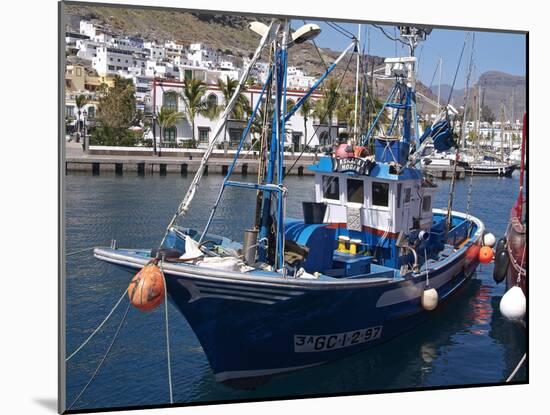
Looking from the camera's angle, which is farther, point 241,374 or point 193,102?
point 193,102

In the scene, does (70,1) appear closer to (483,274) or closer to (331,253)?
(331,253)

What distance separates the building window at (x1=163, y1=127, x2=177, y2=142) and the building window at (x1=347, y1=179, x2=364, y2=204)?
16249 millimetres

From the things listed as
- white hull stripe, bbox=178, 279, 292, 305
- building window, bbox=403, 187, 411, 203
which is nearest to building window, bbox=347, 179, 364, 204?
building window, bbox=403, 187, 411, 203

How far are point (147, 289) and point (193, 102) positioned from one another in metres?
19.3

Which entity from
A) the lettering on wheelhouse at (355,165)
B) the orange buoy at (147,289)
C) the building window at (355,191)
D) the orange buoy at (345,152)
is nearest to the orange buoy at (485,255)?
the building window at (355,191)

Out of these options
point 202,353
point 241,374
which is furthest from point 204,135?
point 241,374

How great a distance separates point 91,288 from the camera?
11.9 m

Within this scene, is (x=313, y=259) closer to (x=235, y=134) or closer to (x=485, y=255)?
(x=485, y=255)

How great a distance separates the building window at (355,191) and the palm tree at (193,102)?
611 inches

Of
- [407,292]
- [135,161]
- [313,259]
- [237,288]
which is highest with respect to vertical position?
[135,161]

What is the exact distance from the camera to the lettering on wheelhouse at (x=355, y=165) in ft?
31.9

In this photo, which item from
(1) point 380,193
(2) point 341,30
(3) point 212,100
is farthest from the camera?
(3) point 212,100

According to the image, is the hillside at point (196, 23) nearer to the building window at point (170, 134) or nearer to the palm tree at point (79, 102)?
the palm tree at point (79, 102)

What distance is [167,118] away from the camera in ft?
82.5
